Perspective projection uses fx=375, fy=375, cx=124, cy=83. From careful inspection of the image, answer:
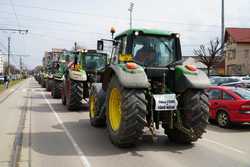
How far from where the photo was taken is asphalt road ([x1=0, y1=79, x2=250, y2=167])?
706 cm

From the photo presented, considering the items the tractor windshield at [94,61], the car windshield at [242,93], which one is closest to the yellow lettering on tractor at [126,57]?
the car windshield at [242,93]

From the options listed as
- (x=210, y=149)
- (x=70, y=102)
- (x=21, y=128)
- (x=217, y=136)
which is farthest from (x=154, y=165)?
(x=70, y=102)

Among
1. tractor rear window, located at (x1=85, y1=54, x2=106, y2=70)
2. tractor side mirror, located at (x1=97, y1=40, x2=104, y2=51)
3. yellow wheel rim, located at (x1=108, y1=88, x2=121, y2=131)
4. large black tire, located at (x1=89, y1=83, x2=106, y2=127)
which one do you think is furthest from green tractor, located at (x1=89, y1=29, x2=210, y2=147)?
tractor rear window, located at (x1=85, y1=54, x2=106, y2=70)

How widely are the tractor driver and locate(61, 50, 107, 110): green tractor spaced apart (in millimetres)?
6157

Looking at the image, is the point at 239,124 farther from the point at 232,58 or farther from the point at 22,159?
the point at 232,58

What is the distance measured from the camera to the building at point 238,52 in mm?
55875

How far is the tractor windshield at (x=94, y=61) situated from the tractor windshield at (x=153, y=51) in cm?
789

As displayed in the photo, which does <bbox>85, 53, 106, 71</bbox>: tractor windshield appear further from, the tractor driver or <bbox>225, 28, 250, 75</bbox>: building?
<bbox>225, 28, 250, 75</bbox>: building

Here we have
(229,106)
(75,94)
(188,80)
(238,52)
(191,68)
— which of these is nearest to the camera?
(188,80)

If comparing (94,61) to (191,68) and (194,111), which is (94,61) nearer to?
(191,68)

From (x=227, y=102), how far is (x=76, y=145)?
574 cm

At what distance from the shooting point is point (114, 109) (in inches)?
348

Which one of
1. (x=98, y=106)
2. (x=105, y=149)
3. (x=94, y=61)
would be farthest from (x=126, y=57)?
(x=94, y=61)

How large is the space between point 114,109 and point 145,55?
1504 mm
